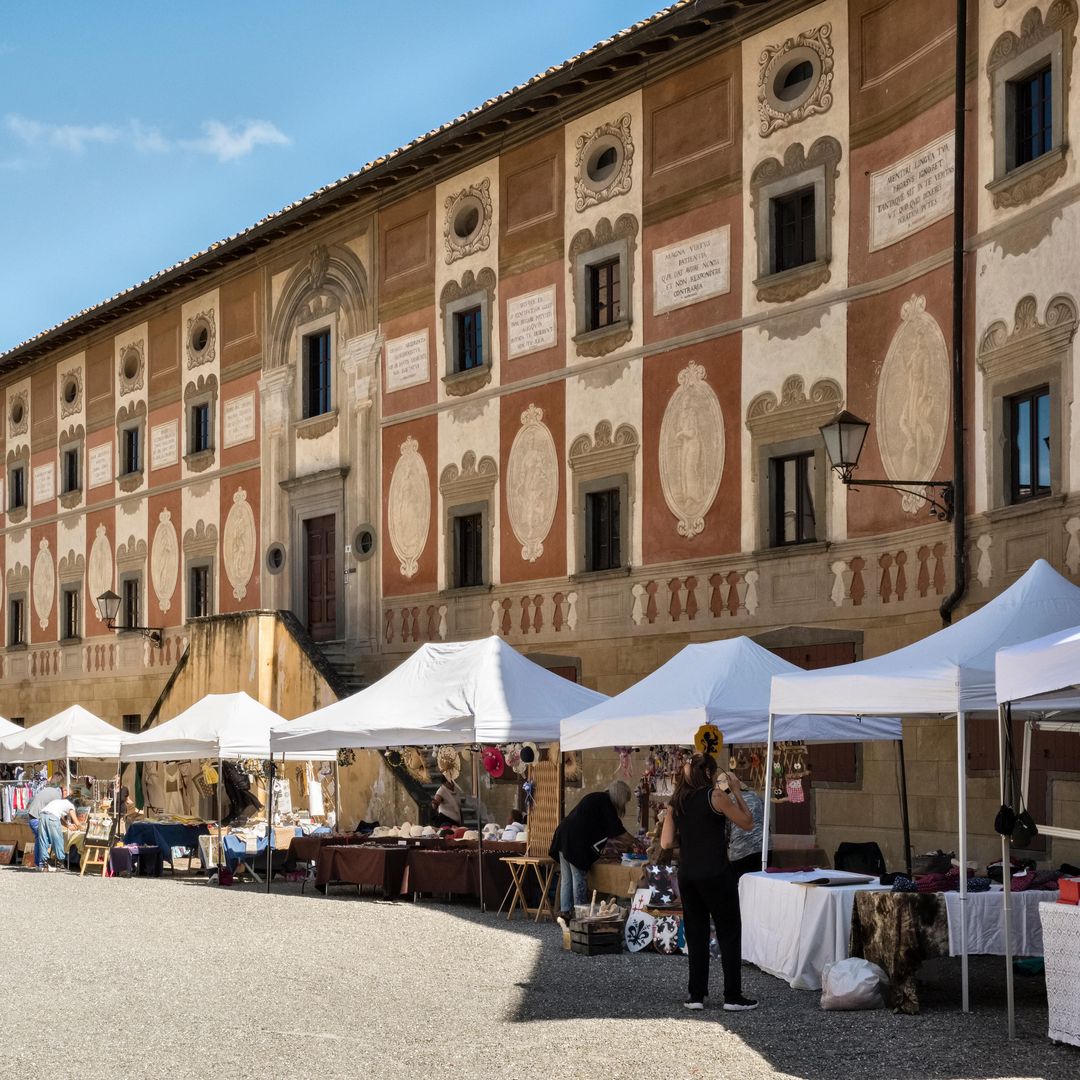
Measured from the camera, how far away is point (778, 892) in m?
11.6

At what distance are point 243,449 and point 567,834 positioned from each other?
16.7 m

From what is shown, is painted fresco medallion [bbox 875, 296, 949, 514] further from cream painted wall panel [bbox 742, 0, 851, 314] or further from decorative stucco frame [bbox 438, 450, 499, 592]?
decorative stucco frame [bbox 438, 450, 499, 592]

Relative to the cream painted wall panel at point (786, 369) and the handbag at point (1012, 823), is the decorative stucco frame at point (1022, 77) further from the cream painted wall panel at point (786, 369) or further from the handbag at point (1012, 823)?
the handbag at point (1012, 823)

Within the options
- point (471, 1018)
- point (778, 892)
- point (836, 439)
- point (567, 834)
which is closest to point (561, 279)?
point (836, 439)

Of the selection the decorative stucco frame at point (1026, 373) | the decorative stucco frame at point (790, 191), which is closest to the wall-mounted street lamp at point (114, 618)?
the decorative stucco frame at point (790, 191)

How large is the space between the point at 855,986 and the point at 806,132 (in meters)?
12.1

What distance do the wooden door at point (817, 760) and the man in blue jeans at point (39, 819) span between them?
10.4 meters

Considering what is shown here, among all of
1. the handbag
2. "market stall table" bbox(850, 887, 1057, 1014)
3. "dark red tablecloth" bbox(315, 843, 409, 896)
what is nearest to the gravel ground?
"market stall table" bbox(850, 887, 1057, 1014)

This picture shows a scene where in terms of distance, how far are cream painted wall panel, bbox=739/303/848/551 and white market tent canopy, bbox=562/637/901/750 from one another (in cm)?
424

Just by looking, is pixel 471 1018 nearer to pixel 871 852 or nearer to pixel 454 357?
pixel 871 852

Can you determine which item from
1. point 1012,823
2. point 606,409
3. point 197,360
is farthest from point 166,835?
point 1012,823

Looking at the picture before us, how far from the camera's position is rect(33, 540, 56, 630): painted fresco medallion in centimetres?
3753

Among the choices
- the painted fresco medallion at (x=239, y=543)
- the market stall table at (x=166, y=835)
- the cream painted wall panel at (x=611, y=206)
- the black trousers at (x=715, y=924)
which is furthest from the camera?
the painted fresco medallion at (x=239, y=543)

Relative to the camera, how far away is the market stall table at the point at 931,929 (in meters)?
10.1
